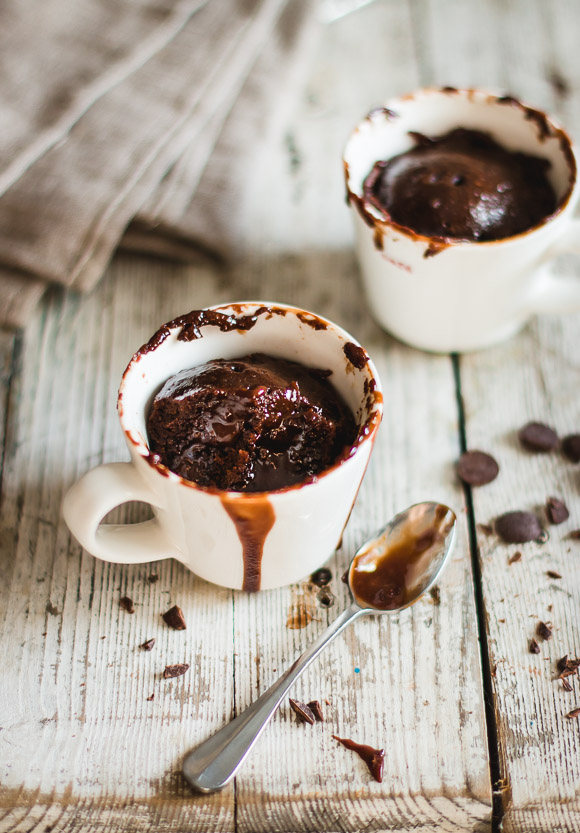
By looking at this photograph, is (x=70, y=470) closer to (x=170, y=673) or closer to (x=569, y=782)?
(x=170, y=673)

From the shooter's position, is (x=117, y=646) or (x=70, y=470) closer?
(x=117, y=646)

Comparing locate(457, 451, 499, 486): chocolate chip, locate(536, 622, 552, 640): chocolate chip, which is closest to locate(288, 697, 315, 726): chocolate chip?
locate(536, 622, 552, 640): chocolate chip

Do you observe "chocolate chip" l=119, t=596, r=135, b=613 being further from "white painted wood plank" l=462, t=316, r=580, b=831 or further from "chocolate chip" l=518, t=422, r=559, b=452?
"chocolate chip" l=518, t=422, r=559, b=452

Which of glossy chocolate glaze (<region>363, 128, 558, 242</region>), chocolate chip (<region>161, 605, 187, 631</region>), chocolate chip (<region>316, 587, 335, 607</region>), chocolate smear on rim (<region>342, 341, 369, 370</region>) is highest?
glossy chocolate glaze (<region>363, 128, 558, 242</region>)

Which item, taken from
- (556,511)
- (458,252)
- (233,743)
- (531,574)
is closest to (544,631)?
(531,574)

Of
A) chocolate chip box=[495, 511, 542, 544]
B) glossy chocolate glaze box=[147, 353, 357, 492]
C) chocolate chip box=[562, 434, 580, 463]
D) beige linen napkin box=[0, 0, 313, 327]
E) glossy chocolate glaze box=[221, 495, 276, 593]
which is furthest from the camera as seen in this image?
beige linen napkin box=[0, 0, 313, 327]

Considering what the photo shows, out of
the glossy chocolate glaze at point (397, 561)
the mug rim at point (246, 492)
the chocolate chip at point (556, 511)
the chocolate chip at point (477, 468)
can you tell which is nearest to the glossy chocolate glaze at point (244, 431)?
the mug rim at point (246, 492)

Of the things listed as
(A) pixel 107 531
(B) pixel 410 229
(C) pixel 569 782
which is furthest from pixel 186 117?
(C) pixel 569 782
